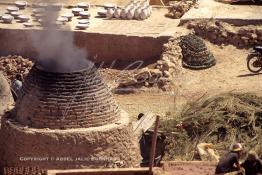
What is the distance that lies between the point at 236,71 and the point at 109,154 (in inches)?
325

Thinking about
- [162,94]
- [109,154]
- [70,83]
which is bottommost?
[162,94]

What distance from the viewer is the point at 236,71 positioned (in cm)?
2045

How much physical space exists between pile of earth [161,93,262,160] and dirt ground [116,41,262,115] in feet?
5.36

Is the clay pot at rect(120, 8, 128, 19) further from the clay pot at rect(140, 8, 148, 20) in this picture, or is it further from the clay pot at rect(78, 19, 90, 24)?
the clay pot at rect(78, 19, 90, 24)

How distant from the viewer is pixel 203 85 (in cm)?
1961

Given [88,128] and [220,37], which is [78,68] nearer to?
[88,128]

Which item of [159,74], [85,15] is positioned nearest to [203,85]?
[159,74]

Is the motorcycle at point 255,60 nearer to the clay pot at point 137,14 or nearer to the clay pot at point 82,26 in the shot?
the clay pot at point 137,14

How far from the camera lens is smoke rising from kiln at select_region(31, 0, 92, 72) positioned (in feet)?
42.9

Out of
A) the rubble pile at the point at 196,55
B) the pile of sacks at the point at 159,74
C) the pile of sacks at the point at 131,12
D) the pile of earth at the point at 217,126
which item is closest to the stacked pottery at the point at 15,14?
the pile of sacks at the point at 131,12

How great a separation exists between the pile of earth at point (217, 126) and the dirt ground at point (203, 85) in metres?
1.63

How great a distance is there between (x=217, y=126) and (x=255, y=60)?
5.26 metres

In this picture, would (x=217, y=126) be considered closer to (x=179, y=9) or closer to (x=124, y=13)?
(x=124, y=13)

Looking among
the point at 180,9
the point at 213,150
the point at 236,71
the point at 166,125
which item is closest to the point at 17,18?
the point at 180,9
